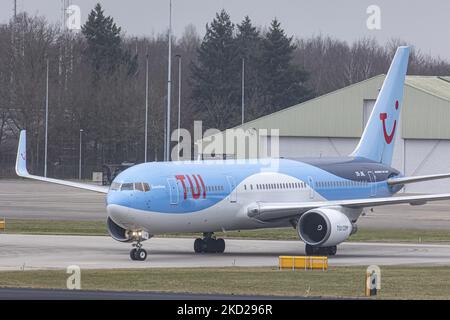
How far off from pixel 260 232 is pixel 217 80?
3231 inches

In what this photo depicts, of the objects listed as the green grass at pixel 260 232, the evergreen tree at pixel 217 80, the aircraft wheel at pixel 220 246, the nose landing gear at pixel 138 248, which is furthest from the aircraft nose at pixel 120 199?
the evergreen tree at pixel 217 80

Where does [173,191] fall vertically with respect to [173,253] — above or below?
above

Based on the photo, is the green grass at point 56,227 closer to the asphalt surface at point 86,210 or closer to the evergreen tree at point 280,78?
the asphalt surface at point 86,210

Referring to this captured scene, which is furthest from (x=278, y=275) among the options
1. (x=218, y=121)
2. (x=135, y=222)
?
(x=218, y=121)

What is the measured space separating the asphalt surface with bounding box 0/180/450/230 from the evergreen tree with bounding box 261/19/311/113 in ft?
149

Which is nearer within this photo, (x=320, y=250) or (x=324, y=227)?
(x=324, y=227)

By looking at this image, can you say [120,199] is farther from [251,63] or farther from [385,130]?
[251,63]

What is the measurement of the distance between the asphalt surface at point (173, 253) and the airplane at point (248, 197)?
100 cm

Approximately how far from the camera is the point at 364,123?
100750 millimetres

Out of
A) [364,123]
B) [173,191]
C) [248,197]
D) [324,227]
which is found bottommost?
[324,227]

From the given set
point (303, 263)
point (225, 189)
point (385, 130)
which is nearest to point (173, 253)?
point (225, 189)

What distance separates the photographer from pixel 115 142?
391ft

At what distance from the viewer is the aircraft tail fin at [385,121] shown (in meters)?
54.1
